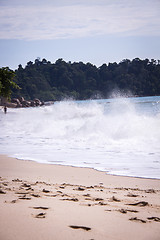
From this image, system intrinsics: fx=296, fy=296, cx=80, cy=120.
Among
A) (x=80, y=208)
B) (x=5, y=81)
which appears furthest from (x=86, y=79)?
(x=80, y=208)

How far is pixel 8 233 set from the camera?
2.58m

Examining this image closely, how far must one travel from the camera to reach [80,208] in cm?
351

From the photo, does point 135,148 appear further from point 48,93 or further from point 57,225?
point 48,93

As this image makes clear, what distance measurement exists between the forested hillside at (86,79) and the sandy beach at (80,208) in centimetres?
13084

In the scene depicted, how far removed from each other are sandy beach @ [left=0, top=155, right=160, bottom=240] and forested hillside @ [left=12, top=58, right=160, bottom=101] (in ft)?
429

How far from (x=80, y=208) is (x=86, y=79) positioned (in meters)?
166

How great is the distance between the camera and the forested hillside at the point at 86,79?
137 metres

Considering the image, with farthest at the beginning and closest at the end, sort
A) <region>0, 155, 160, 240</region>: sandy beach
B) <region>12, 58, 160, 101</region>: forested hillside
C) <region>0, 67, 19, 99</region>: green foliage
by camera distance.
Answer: <region>12, 58, 160, 101</region>: forested hillside
<region>0, 67, 19, 99</region>: green foliage
<region>0, 155, 160, 240</region>: sandy beach

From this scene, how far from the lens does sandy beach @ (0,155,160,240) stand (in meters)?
2.70

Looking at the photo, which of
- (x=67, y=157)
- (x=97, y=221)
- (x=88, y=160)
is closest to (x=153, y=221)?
(x=97, y=221)

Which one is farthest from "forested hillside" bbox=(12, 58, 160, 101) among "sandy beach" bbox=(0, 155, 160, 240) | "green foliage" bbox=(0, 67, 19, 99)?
"sandy beach" bbox=(0, 155, 160, 240)

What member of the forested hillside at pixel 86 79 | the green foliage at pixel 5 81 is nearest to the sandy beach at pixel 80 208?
the green foliage at pixel 5 81

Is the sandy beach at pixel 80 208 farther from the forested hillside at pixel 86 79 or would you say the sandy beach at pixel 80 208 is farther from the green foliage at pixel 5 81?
the forested hillside at pixel 86 79

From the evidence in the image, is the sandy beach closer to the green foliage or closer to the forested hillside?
the green foliage
